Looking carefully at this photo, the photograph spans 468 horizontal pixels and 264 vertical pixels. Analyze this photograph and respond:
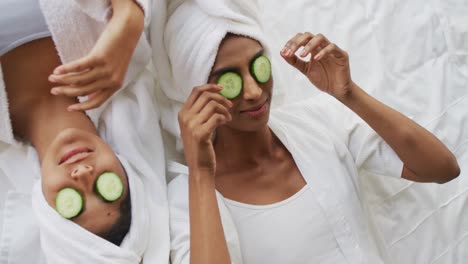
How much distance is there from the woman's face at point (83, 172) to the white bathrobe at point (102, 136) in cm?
15

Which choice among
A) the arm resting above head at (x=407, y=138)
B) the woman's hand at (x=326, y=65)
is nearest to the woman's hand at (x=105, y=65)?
the woman's hand at (x=326, y=65)

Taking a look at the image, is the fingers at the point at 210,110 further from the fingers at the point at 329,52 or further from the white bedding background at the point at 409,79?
the white bedding background at the point at 409,79

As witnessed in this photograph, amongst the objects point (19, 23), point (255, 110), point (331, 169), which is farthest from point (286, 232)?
point (19, 23)

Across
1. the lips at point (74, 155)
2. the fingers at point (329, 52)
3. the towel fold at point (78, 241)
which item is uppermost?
the fingers at point (329, 52)

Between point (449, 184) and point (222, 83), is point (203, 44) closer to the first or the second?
point (222, 83)

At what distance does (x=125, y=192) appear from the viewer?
130 cm

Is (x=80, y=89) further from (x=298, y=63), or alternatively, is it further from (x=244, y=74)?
(x=298, y=63)

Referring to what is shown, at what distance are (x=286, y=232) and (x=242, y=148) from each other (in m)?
0.24

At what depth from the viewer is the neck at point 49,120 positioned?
1364mm

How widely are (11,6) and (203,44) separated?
0.43 metres

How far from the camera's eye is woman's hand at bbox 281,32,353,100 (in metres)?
1.34

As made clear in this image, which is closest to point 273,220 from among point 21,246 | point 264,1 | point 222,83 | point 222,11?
point 222,83

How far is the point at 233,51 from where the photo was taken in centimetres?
133

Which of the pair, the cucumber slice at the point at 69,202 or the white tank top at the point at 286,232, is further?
the white tank top at the point at 286,232
